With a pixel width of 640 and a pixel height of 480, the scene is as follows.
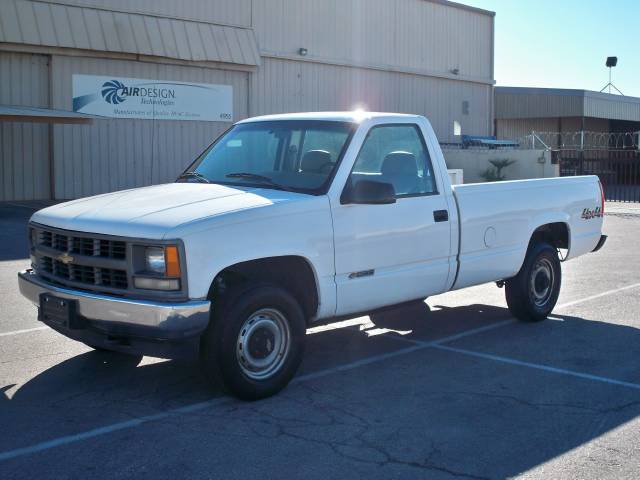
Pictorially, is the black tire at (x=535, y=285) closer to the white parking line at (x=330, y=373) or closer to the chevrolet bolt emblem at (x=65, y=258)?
the white parking line at (x=330, y=373)

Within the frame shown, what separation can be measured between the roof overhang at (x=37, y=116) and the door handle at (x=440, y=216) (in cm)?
1358

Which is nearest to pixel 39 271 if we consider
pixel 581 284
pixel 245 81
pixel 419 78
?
pixel 581 284

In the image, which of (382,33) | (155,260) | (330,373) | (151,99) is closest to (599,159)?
(382,33)

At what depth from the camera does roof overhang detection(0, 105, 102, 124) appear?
18.5 meters

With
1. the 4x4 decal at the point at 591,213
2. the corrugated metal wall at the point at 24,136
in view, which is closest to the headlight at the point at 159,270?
the 4x4 decal at the point at 591,213

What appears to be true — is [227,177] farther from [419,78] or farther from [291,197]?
[419,78]

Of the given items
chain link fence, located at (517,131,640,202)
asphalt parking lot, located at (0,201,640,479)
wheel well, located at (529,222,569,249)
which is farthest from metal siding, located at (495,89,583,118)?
asphalt parking lot, located at (0,201,640,479)

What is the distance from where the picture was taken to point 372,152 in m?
6.93

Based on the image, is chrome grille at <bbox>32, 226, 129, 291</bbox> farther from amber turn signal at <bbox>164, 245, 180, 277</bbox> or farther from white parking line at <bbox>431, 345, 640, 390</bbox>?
white parking line at <bbox>431, 345, 640, 390</bbox>

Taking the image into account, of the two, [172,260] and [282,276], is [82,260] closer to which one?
[172,260]

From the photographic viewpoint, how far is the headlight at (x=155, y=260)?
5429mm

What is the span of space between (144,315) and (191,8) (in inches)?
786

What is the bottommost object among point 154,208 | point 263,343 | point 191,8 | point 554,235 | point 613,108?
point 263,343

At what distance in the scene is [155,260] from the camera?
546 cm
